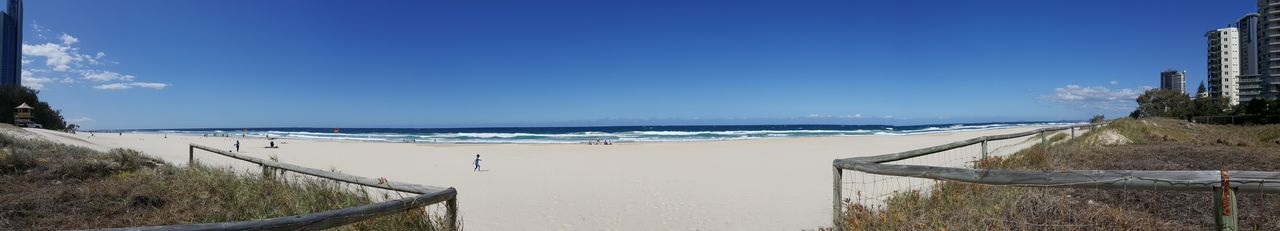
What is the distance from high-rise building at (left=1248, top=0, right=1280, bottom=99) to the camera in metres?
70.7

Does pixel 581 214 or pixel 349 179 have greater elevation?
pixel 349 179

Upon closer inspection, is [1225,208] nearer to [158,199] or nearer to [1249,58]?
[158,199]

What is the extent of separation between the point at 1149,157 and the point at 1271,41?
9661 centimetres

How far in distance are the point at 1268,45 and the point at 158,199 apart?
110 meters

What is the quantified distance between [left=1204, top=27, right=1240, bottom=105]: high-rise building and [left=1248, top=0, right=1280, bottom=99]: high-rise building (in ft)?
26.1

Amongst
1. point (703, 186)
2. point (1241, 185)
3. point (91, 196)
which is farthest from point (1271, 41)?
point (91, 196)

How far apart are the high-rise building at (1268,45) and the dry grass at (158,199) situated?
9984 centimetres

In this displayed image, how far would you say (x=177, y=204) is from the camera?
6340mm

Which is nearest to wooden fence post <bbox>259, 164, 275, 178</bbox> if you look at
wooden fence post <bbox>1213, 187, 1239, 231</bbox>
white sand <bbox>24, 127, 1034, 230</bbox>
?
white sand <bbox>24, 127, 1034, 230</bbox>

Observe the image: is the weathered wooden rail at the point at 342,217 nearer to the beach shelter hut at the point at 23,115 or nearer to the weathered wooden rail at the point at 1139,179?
the weathered wooden rail at the point at 1139,179

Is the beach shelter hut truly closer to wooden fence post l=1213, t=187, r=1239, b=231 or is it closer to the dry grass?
the dry grass

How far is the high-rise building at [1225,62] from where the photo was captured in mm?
85250

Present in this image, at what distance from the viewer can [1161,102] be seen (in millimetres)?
55688

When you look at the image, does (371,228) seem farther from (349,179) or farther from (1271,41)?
(1271,41)
